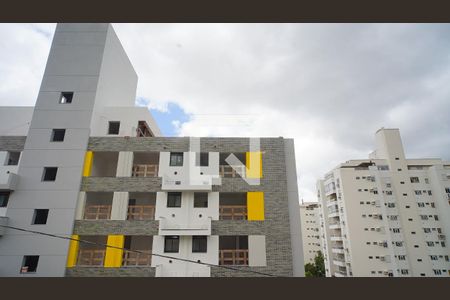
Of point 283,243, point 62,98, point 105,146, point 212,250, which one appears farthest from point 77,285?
point 62,98

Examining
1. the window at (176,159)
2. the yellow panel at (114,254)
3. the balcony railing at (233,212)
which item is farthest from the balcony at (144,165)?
the balcony railing at (233,212)

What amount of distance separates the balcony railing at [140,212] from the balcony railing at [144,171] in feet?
7.47

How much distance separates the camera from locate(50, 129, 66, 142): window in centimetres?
1764

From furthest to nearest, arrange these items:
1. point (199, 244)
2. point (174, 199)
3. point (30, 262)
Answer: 1. point (174, 199)
2. point (199, 244)
3. point (30, 262)

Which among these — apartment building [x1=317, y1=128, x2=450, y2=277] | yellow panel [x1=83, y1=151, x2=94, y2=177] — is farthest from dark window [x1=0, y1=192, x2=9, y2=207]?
apartment building [x1=317, y1=128, x2=450, y2=277]

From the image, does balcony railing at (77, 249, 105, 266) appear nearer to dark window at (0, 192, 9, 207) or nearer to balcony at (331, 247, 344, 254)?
dark window at (0, 192, 9, 207)

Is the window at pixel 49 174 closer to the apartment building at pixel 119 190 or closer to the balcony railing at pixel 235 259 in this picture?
the apartment building at pixel 119 190

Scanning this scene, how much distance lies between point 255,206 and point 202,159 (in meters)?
4.92

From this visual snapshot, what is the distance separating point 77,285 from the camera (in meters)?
4.01

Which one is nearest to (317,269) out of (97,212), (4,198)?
(97,212)

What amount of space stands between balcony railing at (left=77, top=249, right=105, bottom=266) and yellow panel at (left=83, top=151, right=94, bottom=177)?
4.77 metres

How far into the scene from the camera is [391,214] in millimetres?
39531

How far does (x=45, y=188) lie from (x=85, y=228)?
11.9 ft

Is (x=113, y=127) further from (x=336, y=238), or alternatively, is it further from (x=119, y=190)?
(x=336, y=238)
